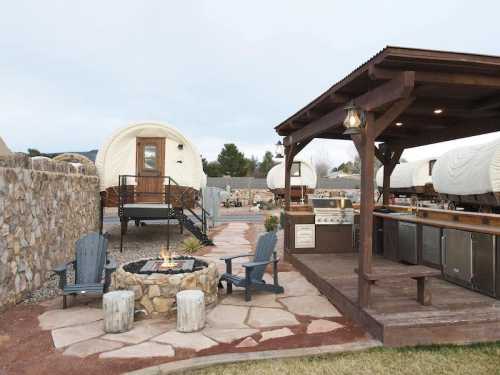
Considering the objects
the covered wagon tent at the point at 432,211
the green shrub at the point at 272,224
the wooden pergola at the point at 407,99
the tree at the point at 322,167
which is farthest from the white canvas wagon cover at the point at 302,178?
the tree at the point at 322,167

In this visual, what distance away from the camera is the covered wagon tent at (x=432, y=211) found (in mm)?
3652

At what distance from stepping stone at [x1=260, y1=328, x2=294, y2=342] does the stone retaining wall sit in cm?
333

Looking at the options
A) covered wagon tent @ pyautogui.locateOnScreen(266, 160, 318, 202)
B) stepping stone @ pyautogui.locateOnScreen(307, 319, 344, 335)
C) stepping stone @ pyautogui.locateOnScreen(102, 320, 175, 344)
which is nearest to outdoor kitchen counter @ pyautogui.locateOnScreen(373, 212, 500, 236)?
stepping stone @ pyautogui.locateOnScreen(307, 319, 344, 335)

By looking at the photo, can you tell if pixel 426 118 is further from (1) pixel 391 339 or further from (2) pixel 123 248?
(2) pixel 123 248

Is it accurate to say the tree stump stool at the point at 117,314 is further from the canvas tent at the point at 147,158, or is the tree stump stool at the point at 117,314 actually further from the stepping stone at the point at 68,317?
the canvas tent at the point at 147,158

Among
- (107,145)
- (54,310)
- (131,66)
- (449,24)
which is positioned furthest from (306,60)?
(54,310)

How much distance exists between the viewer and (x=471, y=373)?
312cm

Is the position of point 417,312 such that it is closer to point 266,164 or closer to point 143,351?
point 143,351

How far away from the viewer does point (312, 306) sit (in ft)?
16.0

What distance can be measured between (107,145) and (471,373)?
968 cm

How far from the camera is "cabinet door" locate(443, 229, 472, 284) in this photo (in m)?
4.89

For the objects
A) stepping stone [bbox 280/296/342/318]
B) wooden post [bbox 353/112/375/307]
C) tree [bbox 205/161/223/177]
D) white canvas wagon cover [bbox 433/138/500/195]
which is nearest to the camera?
wooden post [bbox 353/112/375/307]

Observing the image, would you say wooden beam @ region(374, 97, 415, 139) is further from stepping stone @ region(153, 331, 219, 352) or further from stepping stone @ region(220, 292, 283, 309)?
stepping stone @ region(153, 331, 219, 352)

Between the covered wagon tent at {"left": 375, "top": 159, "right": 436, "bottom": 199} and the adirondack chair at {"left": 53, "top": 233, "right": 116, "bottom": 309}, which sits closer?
the adirondack chair at {"left": 53, "top": 233, "right": 116, "bottom": 309}
